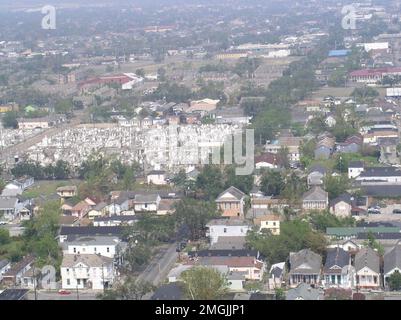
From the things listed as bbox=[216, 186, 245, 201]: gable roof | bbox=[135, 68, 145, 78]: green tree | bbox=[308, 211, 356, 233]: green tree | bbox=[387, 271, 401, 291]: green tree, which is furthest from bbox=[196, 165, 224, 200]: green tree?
bbox=[135, 68, 145, 78]: green tree

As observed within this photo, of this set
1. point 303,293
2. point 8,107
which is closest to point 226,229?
point 303,293

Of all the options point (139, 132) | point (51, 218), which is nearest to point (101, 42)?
point (139, 132)

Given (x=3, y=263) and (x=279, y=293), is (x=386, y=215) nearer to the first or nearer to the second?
(x=279, y=293)

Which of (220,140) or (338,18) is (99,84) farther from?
(338,18)

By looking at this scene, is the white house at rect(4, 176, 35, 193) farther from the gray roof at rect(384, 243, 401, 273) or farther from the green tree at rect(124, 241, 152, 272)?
the gray roof at rect(384, 243, 401, 273)

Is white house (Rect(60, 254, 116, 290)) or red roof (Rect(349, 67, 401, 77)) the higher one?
white house (Rect(60, 254, 116, 290))

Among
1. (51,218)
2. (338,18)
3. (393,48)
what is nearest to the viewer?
(51,218)
